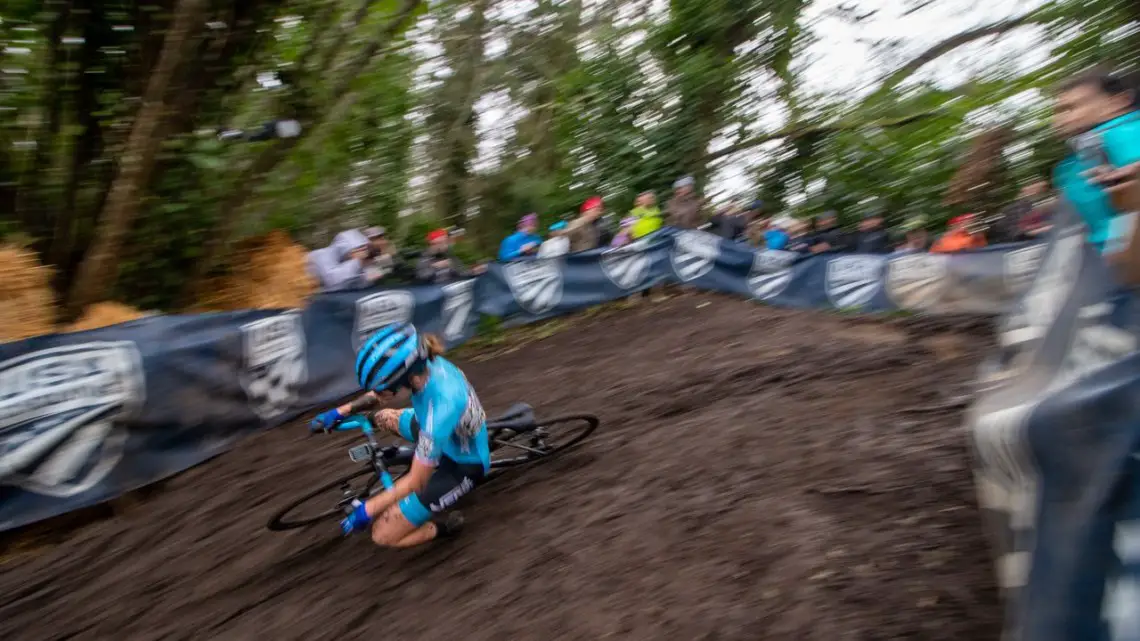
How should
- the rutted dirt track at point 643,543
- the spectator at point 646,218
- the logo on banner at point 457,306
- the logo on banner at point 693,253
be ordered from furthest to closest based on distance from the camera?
the spectator at point 646,218 < the logo on banner at point 693,253 < the logo on banner at point 457,306 < the rutted dirt track at point 643,543

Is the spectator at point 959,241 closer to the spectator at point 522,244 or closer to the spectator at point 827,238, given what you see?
the spectator at point 827,238

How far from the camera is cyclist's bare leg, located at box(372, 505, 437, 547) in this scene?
14.9 ft

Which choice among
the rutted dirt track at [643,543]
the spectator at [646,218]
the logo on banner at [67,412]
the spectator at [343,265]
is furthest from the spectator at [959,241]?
the logo on banner at [67,412]

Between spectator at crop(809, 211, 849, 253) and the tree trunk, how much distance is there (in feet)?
31.2

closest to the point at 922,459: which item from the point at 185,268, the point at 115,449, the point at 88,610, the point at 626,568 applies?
the point at 626,568

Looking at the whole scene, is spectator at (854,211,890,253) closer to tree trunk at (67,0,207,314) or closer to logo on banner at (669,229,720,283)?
logo on banner at (669,229,720,283)

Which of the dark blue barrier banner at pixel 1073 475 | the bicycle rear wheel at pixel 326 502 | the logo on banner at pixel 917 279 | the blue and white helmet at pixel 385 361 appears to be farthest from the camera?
the logo on banner at pixel 917 279

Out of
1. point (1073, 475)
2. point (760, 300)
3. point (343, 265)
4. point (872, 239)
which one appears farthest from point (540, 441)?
point (872, 239)

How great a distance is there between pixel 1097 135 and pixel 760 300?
7866mm

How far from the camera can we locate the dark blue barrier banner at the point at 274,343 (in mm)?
6016

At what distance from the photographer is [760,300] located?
464 inches

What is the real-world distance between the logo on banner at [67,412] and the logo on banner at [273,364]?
1.16 meters

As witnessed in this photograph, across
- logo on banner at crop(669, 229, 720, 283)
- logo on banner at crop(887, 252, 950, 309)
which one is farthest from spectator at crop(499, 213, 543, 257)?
logo on banner at crop(887, 252, 950, 309)

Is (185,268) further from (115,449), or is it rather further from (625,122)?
(625,122)
